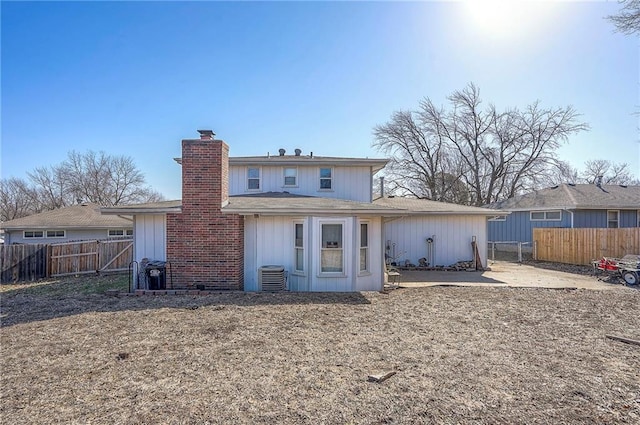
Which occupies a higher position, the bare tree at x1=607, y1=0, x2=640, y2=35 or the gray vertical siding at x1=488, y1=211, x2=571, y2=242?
the bare tree at x1=607, y1=0, x2=640, y2=35

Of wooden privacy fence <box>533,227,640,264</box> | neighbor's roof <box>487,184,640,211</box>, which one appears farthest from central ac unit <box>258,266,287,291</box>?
neighbor's roof <box>487,184,640,211</box>

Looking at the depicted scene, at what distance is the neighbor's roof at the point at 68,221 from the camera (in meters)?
19.5

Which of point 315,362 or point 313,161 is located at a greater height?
point 313,161

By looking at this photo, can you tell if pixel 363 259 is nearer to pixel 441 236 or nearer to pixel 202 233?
pixel 202 233

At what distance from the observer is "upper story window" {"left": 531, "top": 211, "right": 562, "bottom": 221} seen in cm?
2022

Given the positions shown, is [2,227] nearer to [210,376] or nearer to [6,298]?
[6,298]

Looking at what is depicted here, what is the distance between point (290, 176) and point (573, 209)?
51.2ft

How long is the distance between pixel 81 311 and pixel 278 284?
435 centimetres

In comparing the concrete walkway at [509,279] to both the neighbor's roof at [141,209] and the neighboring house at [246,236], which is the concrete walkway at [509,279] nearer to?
the neighboring house at [246,236]

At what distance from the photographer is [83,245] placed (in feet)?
46.5

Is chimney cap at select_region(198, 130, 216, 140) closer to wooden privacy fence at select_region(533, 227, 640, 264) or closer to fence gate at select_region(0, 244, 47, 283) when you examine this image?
fence gate at select_region(0, 244, 47, 283)

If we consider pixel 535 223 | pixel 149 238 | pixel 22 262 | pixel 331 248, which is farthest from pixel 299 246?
pixel 535 223

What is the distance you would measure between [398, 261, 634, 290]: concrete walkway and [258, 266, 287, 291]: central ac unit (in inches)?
149

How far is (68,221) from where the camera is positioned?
20078 mm
